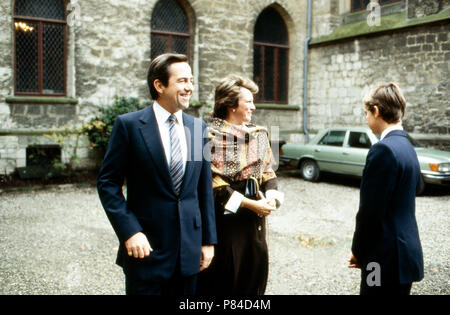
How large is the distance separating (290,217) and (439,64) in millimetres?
7286

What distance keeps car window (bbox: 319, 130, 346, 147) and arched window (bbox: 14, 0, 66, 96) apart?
7082 millimetres

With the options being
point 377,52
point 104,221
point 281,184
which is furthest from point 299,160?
point 104,221

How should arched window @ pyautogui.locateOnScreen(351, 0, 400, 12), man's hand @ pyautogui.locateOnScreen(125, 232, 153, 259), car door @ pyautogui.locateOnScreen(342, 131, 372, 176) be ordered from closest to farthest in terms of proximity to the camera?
man's hand @ pyautogui.locateOnScreen(125, 232, 153, 259) < car door @ pyautogui.locateOnScreen(342, 131, 372, 176) < arched window @ pyautogui.locateOnScreen(351, 0, 400, 12)

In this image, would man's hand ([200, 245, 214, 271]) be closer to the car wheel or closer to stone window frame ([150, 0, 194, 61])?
the car wheel

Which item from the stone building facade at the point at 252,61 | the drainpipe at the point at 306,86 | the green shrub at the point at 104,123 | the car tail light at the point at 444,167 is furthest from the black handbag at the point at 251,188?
the drainpipe at the point at 306,86

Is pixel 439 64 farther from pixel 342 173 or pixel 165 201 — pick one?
pixel 165 201

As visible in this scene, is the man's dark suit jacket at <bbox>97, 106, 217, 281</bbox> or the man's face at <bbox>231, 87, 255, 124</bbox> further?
the man's face at <bbox>231, 87, 255, 124</bbox>

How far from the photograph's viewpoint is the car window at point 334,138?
10617 mm

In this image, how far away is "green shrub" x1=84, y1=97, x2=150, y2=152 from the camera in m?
10.6

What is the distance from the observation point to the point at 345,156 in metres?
10.3

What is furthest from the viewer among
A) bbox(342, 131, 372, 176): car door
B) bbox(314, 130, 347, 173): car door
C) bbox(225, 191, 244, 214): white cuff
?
bbox(314, 130, 347, 173): car door

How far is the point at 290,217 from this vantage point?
7.35 m

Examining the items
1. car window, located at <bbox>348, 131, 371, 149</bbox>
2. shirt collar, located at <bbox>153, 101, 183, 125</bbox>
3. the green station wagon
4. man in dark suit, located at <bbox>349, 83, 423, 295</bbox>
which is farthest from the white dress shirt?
car window, located at <bbox>348, 131, 371, 149</bbox>

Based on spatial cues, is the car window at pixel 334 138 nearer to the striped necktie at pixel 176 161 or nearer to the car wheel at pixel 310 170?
the car wheel at pixel 310 170
